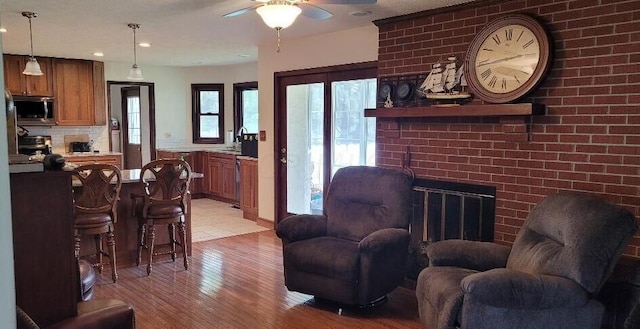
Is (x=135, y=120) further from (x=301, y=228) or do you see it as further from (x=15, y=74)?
(x=301, y=228)

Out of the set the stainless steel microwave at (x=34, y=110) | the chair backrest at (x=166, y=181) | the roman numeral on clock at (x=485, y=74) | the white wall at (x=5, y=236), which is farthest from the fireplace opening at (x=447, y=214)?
the stainless steel microwave at (x=34, y=110)

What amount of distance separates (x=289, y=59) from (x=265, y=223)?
2.07 m

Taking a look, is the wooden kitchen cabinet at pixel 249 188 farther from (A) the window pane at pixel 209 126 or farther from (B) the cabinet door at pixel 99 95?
(B) the cabinet door at pixel 99 95

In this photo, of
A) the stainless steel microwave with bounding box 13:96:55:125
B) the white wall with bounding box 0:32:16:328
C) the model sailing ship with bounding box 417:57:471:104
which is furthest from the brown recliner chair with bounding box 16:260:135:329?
the stainless steel microwave with bounding box 13:96:55:125

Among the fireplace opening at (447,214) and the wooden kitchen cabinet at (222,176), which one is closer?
the fireplace opening at (447,214)

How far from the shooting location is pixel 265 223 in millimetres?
6211

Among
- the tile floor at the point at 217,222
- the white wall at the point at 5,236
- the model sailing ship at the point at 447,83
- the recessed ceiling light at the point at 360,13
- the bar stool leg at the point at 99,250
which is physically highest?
the recessed ceiling light at the point at 360,13

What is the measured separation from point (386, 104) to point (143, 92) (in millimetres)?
5803

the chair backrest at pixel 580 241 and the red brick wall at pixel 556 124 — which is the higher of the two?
the red brick wall at pixel 556 124

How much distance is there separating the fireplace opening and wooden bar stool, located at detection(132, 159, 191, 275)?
2043 millimetres

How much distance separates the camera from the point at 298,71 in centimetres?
558

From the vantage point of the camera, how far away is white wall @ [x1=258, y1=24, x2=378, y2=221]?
4.84m

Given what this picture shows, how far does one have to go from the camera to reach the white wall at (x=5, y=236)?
81cm

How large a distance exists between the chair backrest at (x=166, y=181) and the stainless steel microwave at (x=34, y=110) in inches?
144
